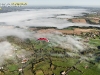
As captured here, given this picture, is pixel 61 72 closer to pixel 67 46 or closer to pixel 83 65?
pixel 83 65

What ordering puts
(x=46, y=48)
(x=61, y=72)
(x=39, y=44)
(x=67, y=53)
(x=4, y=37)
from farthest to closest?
1. (x=4, y=37)
2. (x=39, y=44)
3. (x=46, y=48)
4. (x=67, y=53)
5. (x=61, y=72)

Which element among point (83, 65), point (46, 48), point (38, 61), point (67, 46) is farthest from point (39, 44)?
point (83, 65)

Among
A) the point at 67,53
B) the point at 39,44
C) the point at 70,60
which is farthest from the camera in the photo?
the point at 39,44

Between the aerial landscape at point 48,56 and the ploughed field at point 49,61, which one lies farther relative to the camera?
the aerial landscape at point 48,56

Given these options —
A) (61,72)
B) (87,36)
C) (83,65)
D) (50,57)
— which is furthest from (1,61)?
(87,36)

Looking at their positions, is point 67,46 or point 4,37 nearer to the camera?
point 67,46

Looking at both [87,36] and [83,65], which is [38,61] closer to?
[83,65]

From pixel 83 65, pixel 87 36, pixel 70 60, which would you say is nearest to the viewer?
pixel 83 65

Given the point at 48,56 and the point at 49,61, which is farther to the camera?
the point at 48,56

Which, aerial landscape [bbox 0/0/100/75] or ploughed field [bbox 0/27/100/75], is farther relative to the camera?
aerial landscape [bbox 0/0/100/75]
